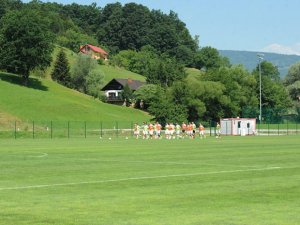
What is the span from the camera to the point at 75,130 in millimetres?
94250

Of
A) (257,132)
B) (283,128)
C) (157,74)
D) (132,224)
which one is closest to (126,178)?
(132,224)

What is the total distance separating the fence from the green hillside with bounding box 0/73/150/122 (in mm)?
8865

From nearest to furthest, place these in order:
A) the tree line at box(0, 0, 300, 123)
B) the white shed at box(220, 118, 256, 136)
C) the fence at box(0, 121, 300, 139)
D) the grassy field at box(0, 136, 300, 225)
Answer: the grassy field at box(0, 136, 300, 225)
the fence at box(0, 121, 300, 139)
the white shed at box(220, 118, 256, 136)
the tree line at box(0, 0, 300, 123)

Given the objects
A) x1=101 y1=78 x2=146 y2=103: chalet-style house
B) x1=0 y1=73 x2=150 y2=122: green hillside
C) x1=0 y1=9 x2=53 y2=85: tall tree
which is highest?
x1=0 y1=9 x2=53 y2=85: tall tree

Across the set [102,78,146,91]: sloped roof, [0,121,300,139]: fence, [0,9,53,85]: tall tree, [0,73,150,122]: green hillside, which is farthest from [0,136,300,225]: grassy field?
[102,78,146,91]: sloped roof

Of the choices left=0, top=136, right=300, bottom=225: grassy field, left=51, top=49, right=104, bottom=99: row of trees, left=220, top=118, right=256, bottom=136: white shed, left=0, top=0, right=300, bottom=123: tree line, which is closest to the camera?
left=0, top=136, right=300, bottom=225: grassy field

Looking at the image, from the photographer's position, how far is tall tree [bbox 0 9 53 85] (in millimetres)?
134500

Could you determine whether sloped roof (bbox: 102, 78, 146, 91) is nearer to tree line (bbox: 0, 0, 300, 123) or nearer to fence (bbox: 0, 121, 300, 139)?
tree line (bbox: 0, 0, 300, 123)

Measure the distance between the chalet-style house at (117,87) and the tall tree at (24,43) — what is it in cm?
3190

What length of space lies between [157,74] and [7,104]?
1938 inches

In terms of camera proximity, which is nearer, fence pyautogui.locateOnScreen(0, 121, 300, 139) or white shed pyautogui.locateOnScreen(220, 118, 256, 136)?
fence pyautogui.locateOnScreen(0, 121, 300, 139)

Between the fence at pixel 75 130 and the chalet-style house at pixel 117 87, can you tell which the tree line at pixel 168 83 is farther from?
the fence at pixel 75 130

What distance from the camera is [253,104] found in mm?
143625

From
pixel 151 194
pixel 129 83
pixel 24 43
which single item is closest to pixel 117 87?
pixel 129 83
